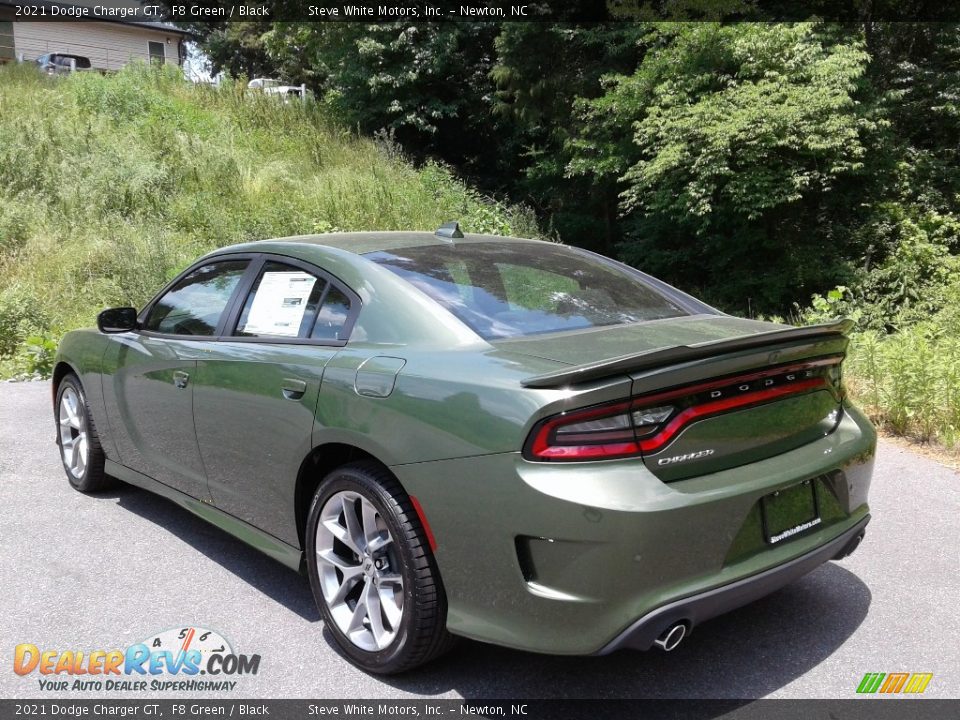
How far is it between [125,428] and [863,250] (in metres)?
16.1

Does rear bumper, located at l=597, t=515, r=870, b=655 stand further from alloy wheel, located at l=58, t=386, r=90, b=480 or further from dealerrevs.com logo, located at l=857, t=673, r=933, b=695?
alloy wheel, located at l=58, t=386, r=90, b=480

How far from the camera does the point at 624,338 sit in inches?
118

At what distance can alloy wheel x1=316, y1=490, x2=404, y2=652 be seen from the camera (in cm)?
286

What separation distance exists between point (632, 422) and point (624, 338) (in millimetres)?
599

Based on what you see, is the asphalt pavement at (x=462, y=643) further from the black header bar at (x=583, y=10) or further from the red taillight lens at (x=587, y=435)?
the black header bar at (x=583, y=10)

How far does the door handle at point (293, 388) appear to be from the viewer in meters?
3.14

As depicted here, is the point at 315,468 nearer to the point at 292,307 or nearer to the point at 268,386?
the point at 268,386

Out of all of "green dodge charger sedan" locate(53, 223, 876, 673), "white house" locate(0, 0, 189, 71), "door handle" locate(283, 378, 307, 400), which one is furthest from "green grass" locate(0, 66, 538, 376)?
"white house" locate(0, 0, 189, 71)

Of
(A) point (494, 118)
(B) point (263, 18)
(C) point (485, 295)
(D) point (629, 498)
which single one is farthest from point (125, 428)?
(B) point (263, 18)

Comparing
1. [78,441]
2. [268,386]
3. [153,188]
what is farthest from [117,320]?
[153,188]

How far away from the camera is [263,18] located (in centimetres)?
2834

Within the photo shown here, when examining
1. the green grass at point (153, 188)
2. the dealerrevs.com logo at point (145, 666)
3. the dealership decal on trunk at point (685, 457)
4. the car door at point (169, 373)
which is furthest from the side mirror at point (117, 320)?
the green grass at point (153, 188)

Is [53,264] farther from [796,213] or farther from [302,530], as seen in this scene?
[796,213]

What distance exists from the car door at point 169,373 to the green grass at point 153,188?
553cm
